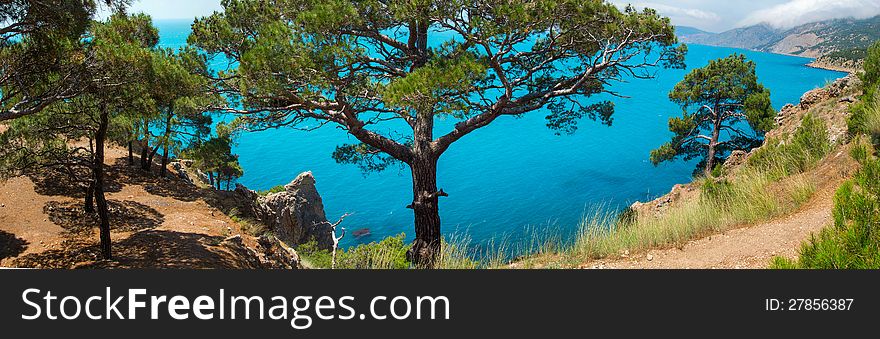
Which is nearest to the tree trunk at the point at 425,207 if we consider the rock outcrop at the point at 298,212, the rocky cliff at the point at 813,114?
the rocky cliff at the point at 813,114

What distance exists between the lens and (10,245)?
26.9 ft

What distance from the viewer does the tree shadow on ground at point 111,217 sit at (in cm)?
936

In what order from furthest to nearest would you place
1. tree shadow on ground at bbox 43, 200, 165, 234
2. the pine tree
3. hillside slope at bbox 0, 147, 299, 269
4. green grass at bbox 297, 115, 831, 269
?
the pine tree → tree shadow on ground at bbox 43, 200, 165, 234 → hillside slope at bbox 0, 147, 299, 269 → green grass at bbox 297, 115, 831, 269

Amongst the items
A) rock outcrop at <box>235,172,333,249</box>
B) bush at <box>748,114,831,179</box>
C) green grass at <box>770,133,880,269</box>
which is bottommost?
rock outcrop at <box>235,172,333,249</box>

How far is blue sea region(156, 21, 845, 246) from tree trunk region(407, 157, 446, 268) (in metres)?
15.3

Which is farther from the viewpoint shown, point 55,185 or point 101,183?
point 55,185

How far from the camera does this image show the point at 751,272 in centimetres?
312

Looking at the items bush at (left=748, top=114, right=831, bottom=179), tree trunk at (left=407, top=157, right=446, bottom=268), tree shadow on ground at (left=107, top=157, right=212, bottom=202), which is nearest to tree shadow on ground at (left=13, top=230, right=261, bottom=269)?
tree trunk at (left=407, top=157, right=446, bottom=268)

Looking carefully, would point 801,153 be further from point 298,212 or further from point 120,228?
point 298,212

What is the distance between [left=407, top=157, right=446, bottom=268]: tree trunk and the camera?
8836 mm

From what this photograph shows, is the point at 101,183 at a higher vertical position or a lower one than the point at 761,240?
higher

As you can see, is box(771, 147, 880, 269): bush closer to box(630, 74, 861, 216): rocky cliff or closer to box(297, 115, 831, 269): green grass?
box(297, 115, 831, 269): green grass

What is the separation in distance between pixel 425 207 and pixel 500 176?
94.7 ft

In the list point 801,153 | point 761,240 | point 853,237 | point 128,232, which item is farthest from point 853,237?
point 128,232
